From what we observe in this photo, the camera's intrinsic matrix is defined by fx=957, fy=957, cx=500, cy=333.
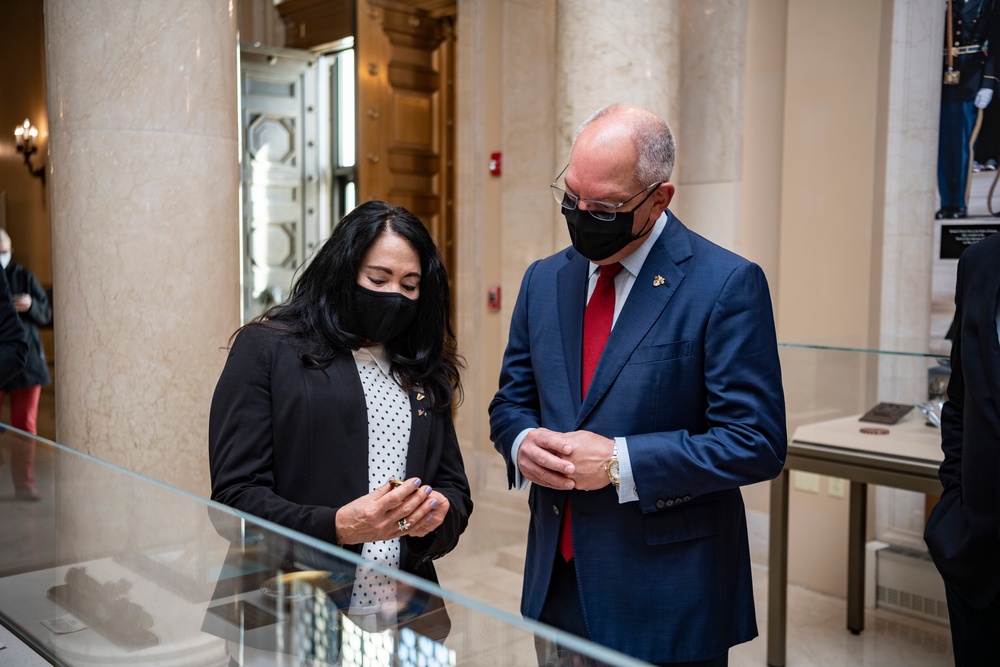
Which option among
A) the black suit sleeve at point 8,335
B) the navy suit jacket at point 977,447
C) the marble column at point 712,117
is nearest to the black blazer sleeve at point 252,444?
the navy suit jacket at point 977,447

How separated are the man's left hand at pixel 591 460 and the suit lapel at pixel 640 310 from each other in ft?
0.38

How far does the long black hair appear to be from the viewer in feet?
7.23

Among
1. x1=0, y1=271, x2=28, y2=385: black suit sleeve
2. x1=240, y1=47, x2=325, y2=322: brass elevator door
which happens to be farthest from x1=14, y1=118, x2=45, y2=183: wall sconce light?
x1=0, y1=271, x2=28, y2=385: black suit sleeve

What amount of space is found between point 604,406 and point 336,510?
0.62 meters

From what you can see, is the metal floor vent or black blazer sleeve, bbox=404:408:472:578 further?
the metal floor vent

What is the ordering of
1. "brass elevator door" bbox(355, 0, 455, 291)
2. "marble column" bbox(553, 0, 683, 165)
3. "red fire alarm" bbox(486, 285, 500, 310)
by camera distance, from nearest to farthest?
"marble column" bbox(553, 0, 683, 165), "red fire alarm" bbox(486, 285, 500, 310), "brass elevator door" bbox(355, 0, 455, 291)

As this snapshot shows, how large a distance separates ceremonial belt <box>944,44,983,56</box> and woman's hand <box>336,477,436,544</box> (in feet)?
11.4

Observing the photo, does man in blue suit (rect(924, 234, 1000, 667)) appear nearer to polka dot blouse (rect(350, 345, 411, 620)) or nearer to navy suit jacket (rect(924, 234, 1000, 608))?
navy suit jacket (rect(924, 234, 1000, 608))

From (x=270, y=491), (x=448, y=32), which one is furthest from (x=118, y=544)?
(x=448, y=32)

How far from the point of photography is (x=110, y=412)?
352 cm

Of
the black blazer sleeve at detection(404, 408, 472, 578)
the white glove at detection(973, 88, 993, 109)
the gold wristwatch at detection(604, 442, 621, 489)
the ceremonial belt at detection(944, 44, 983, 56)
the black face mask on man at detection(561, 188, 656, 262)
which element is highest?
the ceremonial belt at detection(944, 44, 983, 56)

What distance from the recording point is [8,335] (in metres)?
3.72

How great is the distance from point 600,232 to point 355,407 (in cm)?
67

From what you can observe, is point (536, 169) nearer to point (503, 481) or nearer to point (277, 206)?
point (503, 481)
